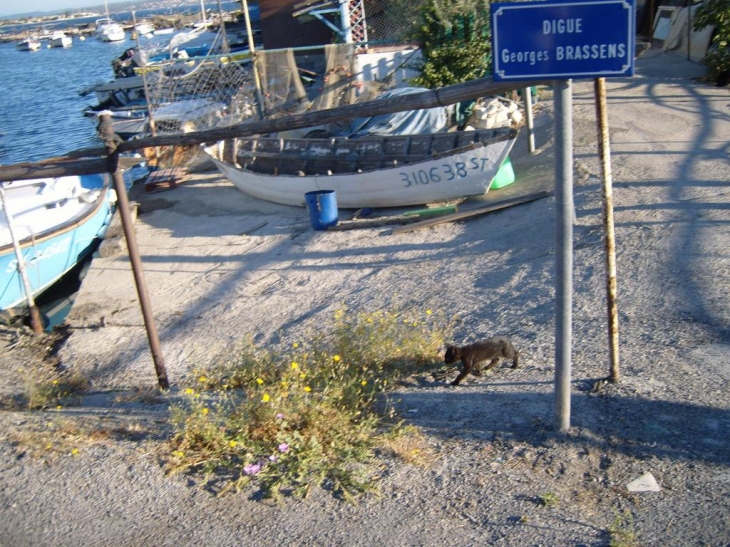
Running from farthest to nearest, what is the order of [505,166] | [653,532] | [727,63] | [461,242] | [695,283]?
[727,63]
[505,166]
[461,242]
[695,283]
[653,532]

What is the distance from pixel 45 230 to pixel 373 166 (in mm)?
6075

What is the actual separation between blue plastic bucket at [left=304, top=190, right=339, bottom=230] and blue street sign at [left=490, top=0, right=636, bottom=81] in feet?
25.9

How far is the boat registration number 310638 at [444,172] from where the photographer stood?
11188 mm

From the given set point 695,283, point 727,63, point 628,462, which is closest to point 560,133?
point 628,462

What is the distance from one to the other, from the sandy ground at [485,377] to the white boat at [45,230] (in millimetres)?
1394

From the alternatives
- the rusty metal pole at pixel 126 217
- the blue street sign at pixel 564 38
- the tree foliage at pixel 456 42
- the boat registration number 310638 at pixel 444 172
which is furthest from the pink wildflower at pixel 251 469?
the tree foliage at pixel 456 42

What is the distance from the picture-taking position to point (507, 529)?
3.59m

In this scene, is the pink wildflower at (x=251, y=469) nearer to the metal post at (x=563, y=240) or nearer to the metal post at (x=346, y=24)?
the metal post at (x=563, y=240)

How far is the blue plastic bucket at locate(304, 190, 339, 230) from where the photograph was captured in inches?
454

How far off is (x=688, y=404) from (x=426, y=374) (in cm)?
181

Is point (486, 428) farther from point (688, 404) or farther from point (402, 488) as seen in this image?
point (688, 404)

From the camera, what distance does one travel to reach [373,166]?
12883 millimetres

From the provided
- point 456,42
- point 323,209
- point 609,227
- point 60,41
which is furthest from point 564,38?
point 60,41

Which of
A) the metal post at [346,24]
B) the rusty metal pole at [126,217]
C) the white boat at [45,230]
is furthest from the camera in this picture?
the metal post at [346,24]
